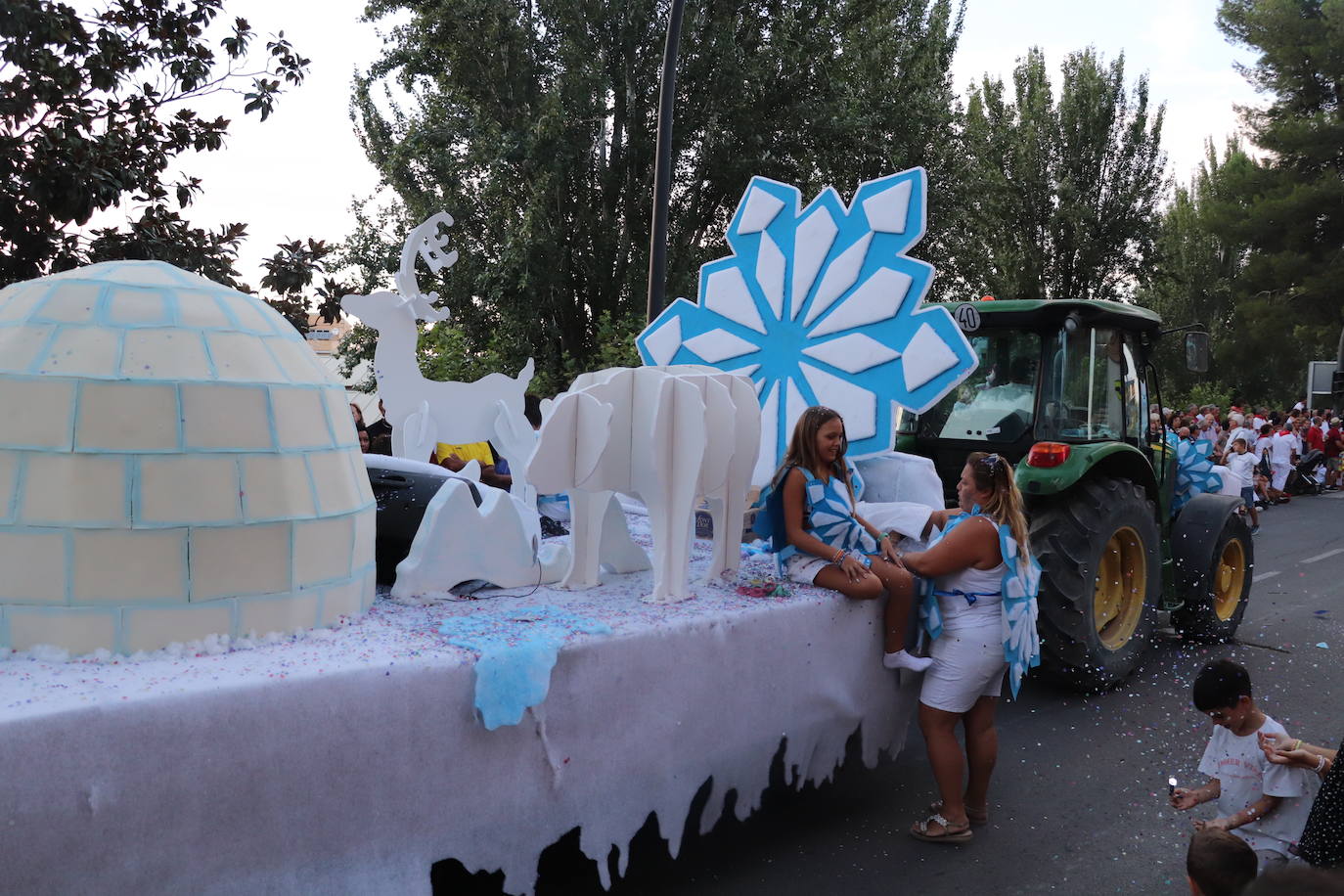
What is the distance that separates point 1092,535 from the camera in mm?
4898

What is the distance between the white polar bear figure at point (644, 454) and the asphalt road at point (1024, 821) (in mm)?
924

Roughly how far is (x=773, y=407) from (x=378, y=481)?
2163 millimetres

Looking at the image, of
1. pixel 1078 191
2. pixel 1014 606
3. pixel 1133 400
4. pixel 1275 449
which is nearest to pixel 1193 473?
pixel 1133 400

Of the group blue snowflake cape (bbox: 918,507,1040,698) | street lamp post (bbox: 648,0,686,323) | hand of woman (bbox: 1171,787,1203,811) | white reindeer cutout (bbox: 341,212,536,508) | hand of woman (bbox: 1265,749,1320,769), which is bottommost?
hand of woman (bbox: 1171,787,1203,811)

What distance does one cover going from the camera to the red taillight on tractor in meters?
4.95

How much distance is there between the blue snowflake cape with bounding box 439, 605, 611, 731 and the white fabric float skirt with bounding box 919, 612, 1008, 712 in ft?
4.44

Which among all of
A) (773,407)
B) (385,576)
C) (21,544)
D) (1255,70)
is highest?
(1255,70)

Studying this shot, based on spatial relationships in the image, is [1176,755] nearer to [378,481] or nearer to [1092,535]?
[1092,535]

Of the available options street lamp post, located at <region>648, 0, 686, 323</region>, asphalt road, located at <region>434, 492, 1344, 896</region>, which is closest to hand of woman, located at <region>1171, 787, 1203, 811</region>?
asphalt road, located at <region>434, 492, 1344, 896</region>

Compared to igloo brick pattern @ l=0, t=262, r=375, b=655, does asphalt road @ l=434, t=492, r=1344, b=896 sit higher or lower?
lower

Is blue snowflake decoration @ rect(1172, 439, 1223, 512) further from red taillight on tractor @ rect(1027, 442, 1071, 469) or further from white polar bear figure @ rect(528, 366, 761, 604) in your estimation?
white polar bear figure @ rect(528, 366, 761, 604)

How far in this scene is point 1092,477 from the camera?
5.18m

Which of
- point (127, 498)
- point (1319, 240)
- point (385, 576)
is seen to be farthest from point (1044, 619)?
→ point (1319, 240)

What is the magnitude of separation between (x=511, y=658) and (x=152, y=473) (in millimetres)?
1007
